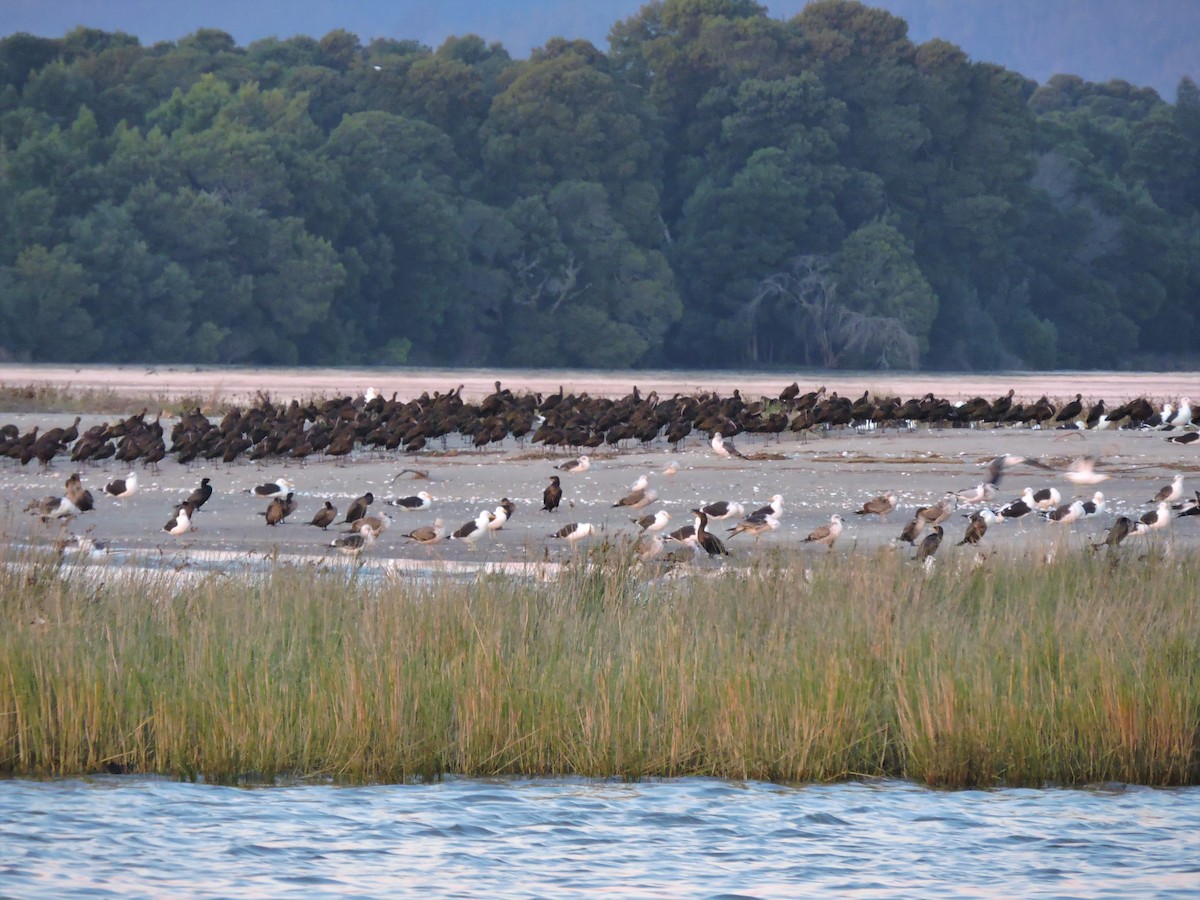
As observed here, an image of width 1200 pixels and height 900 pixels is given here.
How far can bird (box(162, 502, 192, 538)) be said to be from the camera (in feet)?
58.3

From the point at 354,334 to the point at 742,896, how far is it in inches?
2465

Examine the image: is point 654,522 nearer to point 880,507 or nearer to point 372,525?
point 372,525

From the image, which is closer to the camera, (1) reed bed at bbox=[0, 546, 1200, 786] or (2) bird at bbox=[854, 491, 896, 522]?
(1) reed bed at bbox=[0, 546, 1200, 786]

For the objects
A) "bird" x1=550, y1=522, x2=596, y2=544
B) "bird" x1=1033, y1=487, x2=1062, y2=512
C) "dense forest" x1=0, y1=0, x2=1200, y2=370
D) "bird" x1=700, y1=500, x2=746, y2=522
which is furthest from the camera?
"dense forest" x1=0, y1=0, x2=1200, y2=370

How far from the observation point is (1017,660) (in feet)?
32.4

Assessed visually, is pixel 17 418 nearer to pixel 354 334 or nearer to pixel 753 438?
pixel 753 438

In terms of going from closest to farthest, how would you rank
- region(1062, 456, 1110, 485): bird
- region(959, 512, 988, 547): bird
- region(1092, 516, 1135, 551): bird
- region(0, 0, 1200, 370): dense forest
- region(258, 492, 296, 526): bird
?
region(1092, 516, 1135, 551): bird < region(959, 512, 988, 547): bird < region(258, 492, 296, 526): bird < region(1062, 456, 1110, 485): bird < region(0, 0, 1200, 370): dense forest

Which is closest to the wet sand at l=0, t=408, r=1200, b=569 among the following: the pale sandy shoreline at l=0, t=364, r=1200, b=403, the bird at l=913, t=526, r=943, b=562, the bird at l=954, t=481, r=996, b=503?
the bird at l=913, t=526, r=943, b=562

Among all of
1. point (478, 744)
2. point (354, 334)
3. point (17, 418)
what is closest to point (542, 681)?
point (478, 744)

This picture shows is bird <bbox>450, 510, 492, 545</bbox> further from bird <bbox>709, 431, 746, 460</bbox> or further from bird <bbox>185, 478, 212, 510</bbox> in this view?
bird <bbox>709, 431, 746, 460</bbox>

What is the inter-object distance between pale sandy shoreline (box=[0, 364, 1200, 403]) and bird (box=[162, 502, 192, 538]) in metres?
22.2

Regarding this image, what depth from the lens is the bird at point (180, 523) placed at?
58.3ft

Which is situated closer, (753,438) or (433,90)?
(753,438)

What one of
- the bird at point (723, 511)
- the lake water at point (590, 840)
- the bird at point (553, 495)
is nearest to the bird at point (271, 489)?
the bird at point (553, 495)
